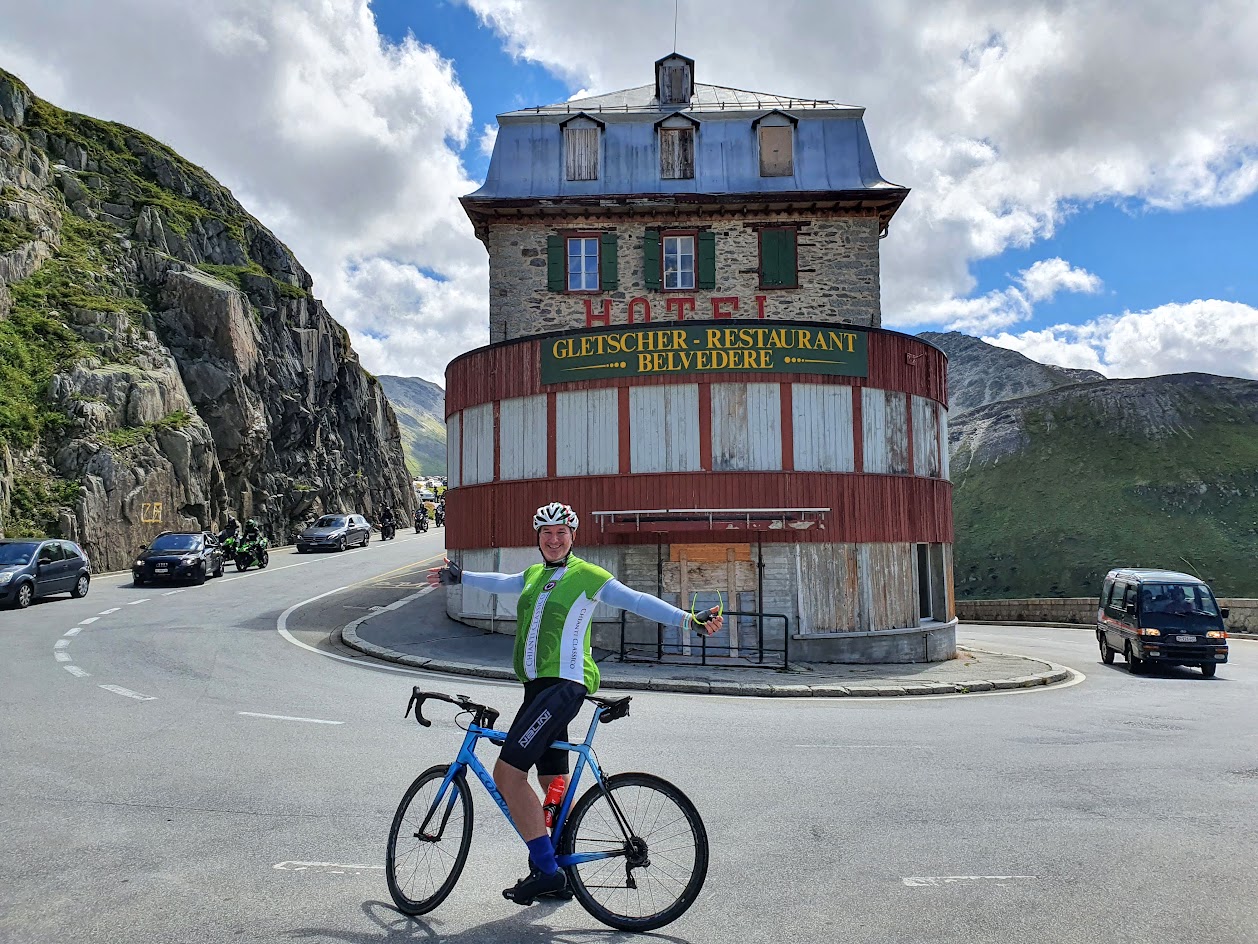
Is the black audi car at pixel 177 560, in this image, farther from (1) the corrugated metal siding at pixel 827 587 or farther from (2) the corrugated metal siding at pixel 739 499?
(1) the corrugated metal siding at pixel 827 587

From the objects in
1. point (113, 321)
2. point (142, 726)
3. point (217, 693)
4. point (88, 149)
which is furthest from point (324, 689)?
point (88, 149)

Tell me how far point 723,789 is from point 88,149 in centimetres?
5206

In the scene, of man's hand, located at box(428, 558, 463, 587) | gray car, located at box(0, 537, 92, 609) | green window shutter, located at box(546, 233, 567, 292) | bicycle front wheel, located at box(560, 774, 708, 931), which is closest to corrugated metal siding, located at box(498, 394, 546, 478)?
green window shutter, located at box(546, 233, 567, 292)

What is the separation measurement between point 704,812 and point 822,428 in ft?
41.7

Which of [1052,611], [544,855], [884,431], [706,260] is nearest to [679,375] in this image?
[884,431]

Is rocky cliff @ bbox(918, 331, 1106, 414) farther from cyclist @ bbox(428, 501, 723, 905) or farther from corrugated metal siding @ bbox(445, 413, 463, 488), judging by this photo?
cyclist @ bbox(428, 501, 723, 905)

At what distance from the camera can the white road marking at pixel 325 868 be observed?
5207 millimetres

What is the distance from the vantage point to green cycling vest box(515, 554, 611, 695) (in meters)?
4.74

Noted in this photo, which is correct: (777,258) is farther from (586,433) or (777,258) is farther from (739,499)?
(739,499)

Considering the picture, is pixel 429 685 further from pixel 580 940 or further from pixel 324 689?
pixel 580 940

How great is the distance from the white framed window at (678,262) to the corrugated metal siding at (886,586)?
10.7m

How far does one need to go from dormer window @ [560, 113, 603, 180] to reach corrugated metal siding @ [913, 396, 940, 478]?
11.8m

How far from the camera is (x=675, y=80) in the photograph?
92.9 feet

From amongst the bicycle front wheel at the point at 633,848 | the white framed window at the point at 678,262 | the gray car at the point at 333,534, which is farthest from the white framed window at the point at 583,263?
the bicycle front wheel at the point at 633,848
